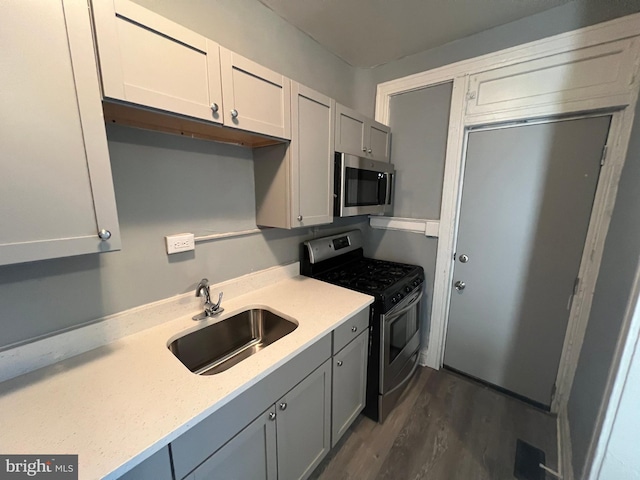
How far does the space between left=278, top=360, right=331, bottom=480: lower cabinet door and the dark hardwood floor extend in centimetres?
24

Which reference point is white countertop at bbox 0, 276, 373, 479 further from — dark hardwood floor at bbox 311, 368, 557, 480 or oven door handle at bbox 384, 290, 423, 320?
dark hardwood floor at bbox 311, 368, 557, 480

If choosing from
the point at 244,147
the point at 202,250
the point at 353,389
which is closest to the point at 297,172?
the point at 244,147

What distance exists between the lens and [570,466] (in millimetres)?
1364

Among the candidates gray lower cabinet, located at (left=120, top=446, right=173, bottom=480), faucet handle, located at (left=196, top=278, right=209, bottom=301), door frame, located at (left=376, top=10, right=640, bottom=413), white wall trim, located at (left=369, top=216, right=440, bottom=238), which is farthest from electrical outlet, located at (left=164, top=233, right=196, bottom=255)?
door frame, located at (left=376, top=10, right=640, bottom=413)

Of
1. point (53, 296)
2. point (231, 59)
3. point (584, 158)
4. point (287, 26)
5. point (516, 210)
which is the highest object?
point (287, 26)

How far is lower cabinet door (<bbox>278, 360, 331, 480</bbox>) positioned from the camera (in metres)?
1.13

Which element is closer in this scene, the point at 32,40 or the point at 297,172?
the point at 32,40

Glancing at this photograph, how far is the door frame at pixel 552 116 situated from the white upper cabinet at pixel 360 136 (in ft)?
0.91

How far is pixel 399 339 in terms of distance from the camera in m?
1.83

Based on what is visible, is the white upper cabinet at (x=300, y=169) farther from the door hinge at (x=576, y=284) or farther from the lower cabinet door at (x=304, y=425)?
the door hinge at (x=576, y=284)

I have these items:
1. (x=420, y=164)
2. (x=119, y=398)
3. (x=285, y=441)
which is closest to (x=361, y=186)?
(x=420, y=164)

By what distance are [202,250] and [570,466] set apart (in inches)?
91.5

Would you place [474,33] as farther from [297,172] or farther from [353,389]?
[353,389]

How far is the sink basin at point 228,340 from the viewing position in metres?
1.26
